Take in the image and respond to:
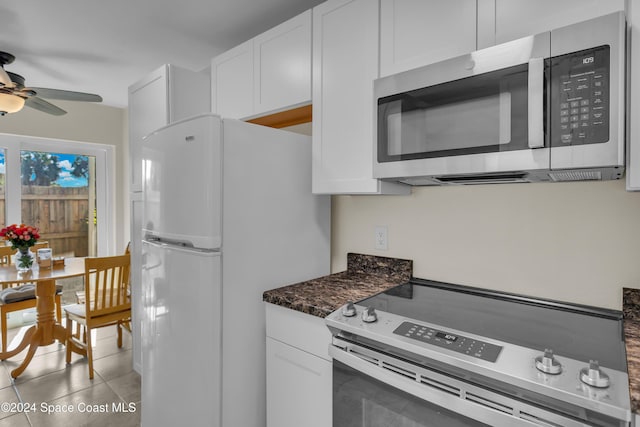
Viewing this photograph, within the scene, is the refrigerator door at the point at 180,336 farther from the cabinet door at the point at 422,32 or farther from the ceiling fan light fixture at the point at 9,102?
the ceiling fan light fixture at the point at 9,102

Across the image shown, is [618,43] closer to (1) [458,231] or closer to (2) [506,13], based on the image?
(2) [506,13]

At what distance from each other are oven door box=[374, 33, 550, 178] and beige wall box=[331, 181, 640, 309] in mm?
403

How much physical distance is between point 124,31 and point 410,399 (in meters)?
2.78

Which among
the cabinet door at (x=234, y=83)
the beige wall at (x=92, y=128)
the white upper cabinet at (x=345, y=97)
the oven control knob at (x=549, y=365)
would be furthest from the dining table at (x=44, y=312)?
the oven control knob at (x=549, y=365)

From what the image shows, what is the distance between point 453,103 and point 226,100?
145 cm

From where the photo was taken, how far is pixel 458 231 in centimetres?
161

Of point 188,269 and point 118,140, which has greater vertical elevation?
point 118,140

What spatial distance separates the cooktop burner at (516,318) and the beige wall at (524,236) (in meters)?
0.05

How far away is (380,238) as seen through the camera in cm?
188

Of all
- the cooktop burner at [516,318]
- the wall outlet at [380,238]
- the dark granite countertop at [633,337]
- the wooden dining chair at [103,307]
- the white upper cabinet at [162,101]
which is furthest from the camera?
the wooden dining chair at [103,307]

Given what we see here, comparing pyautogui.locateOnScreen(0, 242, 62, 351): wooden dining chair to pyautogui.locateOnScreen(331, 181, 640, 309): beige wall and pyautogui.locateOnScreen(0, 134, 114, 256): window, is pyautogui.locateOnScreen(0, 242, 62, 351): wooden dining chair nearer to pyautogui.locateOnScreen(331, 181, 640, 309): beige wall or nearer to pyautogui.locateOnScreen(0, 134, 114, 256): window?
pyautogui.locateOnScreen(0, 134, 114, 256): window

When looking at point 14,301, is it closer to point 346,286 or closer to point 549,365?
point 346,286

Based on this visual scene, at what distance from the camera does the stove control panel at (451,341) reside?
0.96m

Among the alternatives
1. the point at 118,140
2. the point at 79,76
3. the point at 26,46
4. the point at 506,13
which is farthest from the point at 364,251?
the point at 118,140
